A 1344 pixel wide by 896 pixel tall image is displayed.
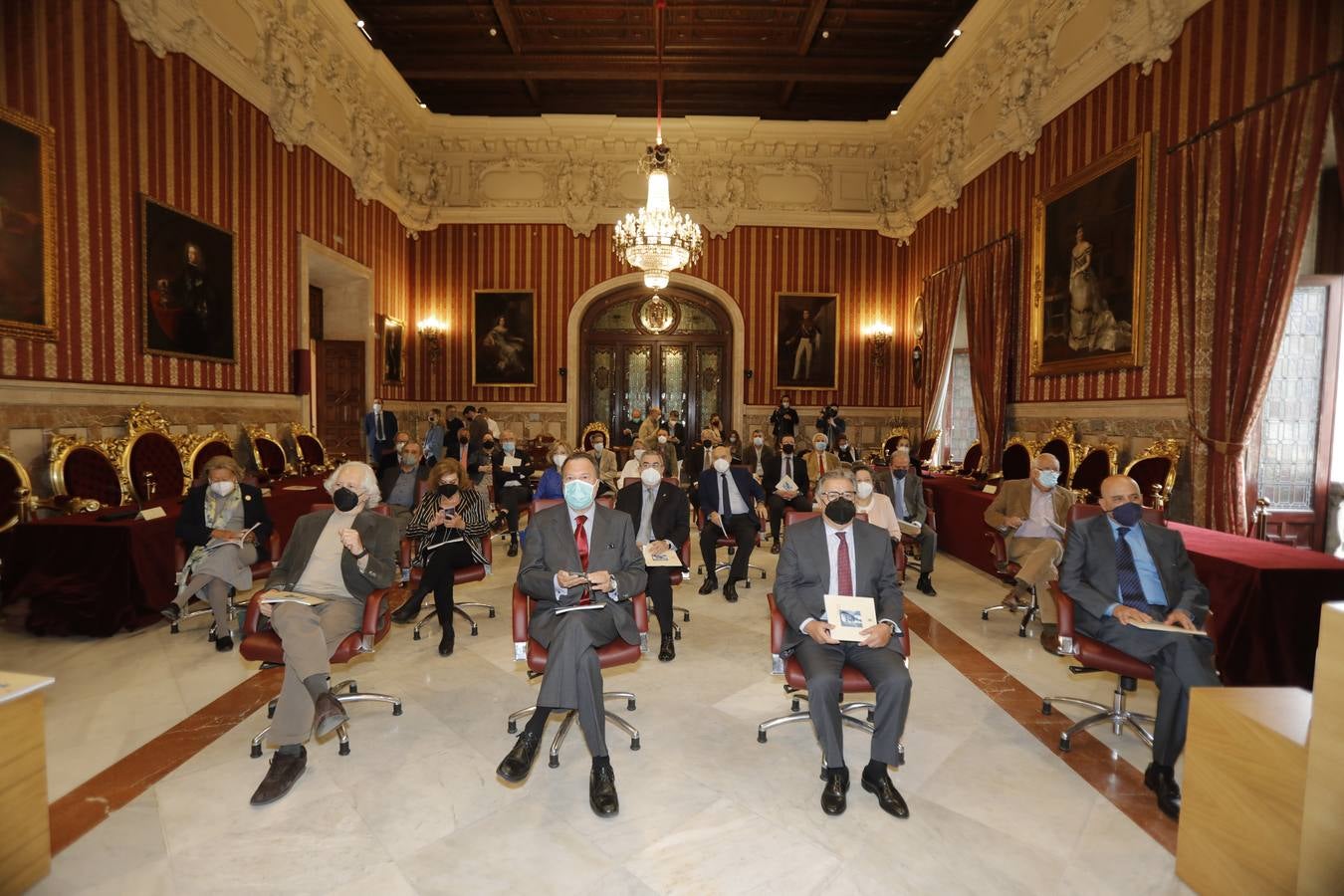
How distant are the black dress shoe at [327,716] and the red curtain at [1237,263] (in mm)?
7664

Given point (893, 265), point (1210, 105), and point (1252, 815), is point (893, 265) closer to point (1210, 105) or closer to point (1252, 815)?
point (1210, 105)

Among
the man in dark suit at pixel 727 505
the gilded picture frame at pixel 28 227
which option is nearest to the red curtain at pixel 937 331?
the man in dark suit at pixel 727 505

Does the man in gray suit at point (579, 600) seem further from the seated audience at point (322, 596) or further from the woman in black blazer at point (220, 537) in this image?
the woman in black blazer at point (220, 537)

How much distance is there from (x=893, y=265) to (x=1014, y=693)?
1308 cm

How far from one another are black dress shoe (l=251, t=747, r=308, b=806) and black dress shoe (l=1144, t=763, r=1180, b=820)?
4240mm

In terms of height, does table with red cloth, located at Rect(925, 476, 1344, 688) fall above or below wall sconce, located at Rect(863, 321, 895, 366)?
below

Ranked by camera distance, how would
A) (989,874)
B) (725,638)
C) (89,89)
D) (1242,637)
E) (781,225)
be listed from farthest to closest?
(781,225) < (89,89) < (725,638) < (1242,637) < (989,874)

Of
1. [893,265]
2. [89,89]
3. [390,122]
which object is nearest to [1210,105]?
[893,265]

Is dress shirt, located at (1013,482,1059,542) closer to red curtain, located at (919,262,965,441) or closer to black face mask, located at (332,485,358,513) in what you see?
black face mask, located at (332,485,358,513)

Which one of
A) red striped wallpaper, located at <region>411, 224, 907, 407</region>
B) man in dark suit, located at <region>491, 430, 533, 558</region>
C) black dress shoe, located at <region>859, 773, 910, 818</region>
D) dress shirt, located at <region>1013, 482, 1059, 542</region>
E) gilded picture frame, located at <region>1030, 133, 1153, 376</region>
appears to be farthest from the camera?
red striped wallpaper, located at <region>411, 224, 907, 407</region>

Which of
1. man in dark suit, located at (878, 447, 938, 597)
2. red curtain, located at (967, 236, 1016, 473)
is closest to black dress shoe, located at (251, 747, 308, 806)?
man in dark suit, located at (878, 447, 938, 597)

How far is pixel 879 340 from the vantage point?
15516mm

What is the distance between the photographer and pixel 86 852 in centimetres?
271

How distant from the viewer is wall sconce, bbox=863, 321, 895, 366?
50.9ft
